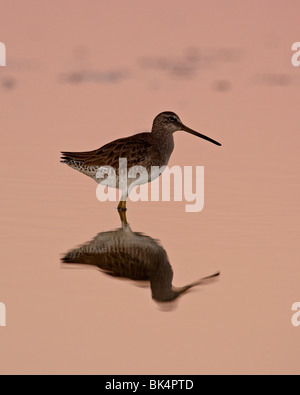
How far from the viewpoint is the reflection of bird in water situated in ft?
28.4

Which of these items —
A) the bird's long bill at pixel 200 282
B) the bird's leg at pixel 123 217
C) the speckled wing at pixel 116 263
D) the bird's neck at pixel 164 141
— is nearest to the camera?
the bird's long bill at pixel 200 282

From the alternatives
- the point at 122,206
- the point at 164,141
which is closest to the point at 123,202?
the point at 122,206

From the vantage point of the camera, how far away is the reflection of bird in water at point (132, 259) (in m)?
8.65

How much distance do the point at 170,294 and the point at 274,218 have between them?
11.4ft

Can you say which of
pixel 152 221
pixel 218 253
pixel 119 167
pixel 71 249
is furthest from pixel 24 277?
pixel 119 167

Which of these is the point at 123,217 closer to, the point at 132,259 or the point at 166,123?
the point at 166,123

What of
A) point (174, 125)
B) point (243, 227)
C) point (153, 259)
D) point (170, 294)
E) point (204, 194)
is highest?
point (174, 125)

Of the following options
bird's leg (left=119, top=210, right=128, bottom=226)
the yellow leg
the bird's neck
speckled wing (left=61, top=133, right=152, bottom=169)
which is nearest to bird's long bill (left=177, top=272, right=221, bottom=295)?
bird's leg (left=119, top=210, right=128, bottom=226)

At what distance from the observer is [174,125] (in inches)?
522

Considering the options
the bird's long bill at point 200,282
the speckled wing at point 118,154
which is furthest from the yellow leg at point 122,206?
the bird's long bill at point 200,282

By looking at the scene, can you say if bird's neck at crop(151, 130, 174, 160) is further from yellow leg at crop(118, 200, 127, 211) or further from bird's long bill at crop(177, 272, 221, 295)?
bird's long bill at crop(177, 272, 221, 295)

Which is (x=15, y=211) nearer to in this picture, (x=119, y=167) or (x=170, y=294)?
(x=119, y=167)

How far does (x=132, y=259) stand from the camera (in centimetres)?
960

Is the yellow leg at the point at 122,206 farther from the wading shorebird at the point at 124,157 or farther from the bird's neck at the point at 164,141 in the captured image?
the bird's neck at the point at 164,141
